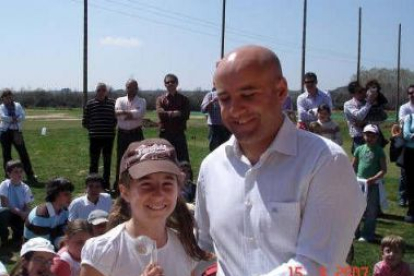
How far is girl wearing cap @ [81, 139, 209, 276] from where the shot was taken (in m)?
2.50

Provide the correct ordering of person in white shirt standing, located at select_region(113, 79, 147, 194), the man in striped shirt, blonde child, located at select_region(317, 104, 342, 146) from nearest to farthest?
blonde child, located at select_region(317, 104, 342, 146), person in white shirt standing, located at select_region(113, 79, 147, 194), the man in striped shirt

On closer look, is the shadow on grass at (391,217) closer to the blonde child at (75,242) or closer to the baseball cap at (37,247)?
the blonde child at (75,242)

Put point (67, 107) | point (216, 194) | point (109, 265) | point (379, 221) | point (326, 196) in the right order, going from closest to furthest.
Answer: point (326, 196), point (216, 194), point (109, 265), point (379, 221), point (67, 107)

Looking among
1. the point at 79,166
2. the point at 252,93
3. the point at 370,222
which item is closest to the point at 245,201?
the point at 252,93

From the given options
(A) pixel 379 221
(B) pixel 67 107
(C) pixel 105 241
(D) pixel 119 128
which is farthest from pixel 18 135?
(B) pixel 67 107

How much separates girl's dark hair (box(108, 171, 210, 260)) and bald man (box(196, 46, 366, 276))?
0.60 m

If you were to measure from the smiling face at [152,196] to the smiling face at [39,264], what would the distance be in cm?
250

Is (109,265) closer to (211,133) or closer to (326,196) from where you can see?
(326,196)

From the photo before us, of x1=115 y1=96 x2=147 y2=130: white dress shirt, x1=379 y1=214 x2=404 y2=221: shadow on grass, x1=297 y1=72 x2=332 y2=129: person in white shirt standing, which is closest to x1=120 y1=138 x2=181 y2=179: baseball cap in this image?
x1=297 y1=72 x2=332 y2=129: person in white shirt standing

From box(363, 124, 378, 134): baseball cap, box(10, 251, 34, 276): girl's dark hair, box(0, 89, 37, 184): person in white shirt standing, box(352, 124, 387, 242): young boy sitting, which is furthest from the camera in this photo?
box(0, 89, 37, 184): person in white shirt standing

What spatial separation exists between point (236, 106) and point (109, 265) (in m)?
1.01

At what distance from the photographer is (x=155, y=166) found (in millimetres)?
2564

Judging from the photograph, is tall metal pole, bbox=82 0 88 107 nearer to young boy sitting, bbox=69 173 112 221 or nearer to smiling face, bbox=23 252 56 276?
young boy sitting, bbox=69 173 112 221

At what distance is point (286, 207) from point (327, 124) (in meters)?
6.89
